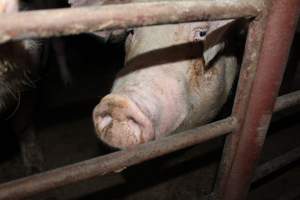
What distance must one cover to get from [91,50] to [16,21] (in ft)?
12.9

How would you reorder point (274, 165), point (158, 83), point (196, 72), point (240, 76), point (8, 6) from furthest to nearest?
1. point (274, 165)
2. point (196, 72)
3. point (158, 83)
4. point (240, 76)
5. point (8, 6)

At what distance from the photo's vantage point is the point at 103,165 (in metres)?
0.92

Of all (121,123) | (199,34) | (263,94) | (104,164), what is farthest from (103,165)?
(199,34)

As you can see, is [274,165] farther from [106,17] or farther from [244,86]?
[106,17]

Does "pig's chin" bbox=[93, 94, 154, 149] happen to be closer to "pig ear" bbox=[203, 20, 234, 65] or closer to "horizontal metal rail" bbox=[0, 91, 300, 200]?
"horizontal metal rail" bbox=[0, 91, 300, 200]

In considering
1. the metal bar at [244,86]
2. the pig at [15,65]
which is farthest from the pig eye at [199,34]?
the pig at [15,65]

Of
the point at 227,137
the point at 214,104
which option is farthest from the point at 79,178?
the point at 214,104

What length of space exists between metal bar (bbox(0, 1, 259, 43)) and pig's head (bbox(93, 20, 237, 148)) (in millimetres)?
281

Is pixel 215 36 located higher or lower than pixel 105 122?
higher

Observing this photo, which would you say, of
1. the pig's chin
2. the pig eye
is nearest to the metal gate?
the pig's chin

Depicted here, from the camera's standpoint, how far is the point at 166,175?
2561 millimetres

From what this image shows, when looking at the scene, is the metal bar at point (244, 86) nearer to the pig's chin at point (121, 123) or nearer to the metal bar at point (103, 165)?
the metal bar at point (103, 165)

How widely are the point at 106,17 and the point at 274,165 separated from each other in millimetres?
1167

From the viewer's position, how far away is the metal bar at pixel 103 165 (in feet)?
2.68
